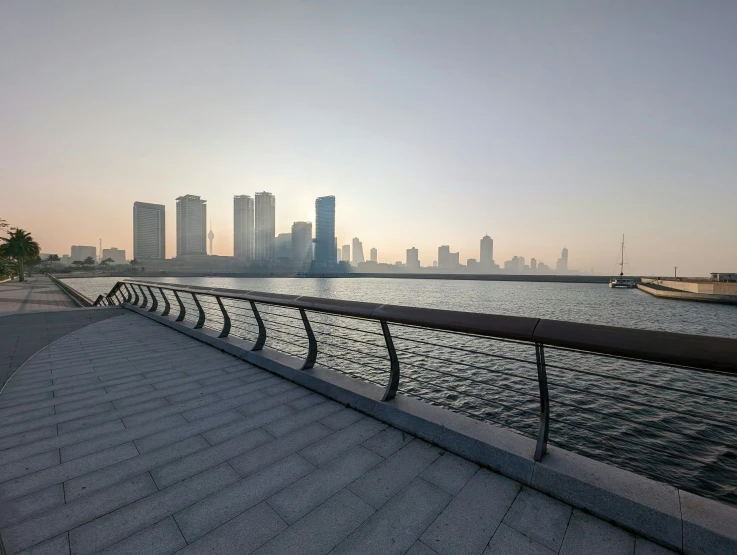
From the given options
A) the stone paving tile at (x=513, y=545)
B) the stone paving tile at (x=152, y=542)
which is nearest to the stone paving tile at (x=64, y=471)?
the stone paving tile at (x=152, y=542)

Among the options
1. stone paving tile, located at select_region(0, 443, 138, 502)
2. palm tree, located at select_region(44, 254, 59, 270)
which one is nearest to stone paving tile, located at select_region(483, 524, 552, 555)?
stone paving tile, located at select_region(0, 443, 138, 502)

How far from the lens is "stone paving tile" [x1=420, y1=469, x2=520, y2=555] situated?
193 centimetres

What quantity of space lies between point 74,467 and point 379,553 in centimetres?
256

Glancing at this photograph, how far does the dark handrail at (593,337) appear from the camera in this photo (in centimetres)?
168

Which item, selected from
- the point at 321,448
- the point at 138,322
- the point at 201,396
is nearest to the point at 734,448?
the point at 321,448

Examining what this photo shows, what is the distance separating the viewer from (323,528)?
6.76ft

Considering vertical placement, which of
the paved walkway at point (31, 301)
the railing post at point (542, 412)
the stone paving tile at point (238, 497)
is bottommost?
the paved walkway at point (31, 301)

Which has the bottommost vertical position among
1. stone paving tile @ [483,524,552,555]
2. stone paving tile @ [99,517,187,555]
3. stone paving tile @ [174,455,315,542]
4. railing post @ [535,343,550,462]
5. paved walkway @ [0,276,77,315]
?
paved walkway @ [0,276,77,315]

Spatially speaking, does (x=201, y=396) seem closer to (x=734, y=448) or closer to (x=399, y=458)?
(x=399, y=458)

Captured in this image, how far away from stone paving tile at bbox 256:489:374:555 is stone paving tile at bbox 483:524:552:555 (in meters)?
0.75

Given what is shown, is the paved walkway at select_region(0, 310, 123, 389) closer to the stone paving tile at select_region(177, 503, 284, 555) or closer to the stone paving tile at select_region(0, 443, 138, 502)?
the stone paving tile at select_region(0, 443, 138, 502)

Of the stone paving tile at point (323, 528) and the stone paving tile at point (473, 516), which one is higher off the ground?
the stone paving tile at point (473, 516)

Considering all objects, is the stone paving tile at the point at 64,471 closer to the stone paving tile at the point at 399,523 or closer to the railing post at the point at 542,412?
the stone paving tile at the point at 399,523

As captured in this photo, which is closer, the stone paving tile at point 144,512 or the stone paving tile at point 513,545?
the stone paving tile at point 513,545
